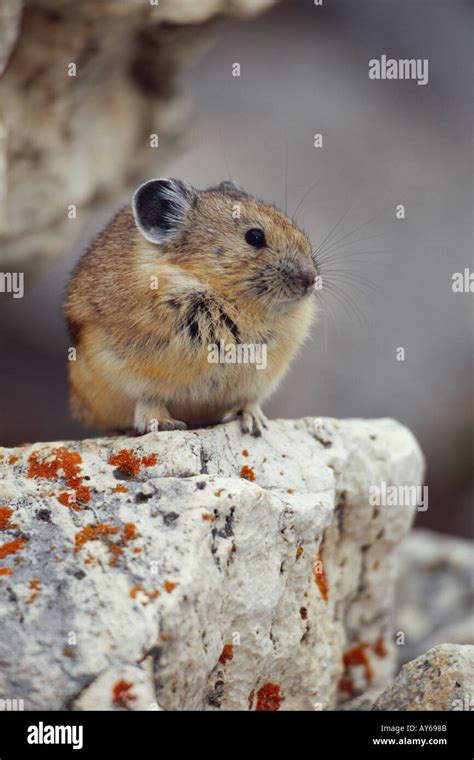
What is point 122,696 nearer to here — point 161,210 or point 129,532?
point 129,532

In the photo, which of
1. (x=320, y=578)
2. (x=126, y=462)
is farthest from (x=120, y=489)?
(x=320, y=578)

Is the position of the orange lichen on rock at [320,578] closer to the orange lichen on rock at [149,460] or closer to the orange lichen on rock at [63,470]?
the orange lichen on rock at [149,460]

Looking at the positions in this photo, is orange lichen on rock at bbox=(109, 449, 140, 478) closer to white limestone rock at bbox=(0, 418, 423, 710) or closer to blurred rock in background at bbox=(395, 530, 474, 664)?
white limestone rock at bbox=(0, 418, 423, 710)

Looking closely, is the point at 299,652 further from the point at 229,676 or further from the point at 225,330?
the point at 225,330

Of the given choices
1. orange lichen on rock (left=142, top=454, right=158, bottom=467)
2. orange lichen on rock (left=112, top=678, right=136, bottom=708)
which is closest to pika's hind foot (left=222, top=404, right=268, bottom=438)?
orange lichen on rock (left=142, top=454, right=158, bottom=467)

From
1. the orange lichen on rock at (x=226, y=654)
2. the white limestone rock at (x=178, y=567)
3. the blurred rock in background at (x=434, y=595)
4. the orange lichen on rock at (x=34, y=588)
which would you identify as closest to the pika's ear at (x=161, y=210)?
the white limestone rock at (x=178, y=567)
